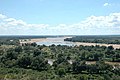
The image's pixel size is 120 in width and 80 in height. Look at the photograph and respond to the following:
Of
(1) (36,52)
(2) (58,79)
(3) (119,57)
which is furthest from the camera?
(1) (36,52)

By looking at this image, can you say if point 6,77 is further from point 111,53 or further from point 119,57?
point 111,53

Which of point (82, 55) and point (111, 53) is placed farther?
point (111, 53)

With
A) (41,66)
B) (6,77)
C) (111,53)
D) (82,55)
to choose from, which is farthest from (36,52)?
(6,77)

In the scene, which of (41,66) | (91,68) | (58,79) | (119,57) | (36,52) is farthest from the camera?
(36,52)

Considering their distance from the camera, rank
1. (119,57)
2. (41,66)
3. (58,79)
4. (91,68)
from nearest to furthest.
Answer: (58,79)
(91,68)
(41,66)
(119,57)

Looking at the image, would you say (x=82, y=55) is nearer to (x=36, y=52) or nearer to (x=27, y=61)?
(x=36, y=52)

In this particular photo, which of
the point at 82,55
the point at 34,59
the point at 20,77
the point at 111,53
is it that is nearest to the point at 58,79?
the point at 20,77

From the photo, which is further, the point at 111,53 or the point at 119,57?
the point at 111,53

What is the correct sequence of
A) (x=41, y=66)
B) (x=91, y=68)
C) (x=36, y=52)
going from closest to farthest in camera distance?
(x=91, y=68) < (x=41, y=66) < (x=36, y=52)

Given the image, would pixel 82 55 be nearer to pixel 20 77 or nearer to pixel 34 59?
pixel 34 59
